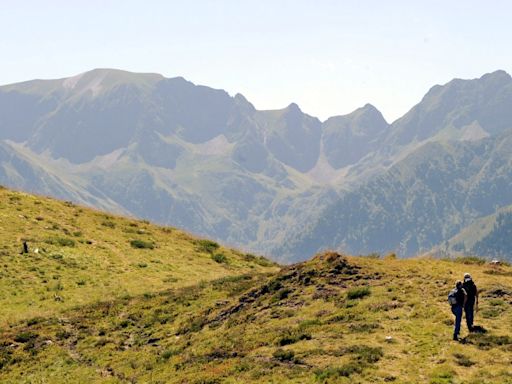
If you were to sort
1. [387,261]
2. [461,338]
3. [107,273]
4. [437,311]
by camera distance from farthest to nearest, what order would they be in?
[107,273] → [387,261] → [437,311] → [461,338]

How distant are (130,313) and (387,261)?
1918 cm

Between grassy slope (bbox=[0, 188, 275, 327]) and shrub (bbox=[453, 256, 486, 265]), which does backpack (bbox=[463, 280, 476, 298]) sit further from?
grassy slope (bbox=[0, 188, 275, 327])

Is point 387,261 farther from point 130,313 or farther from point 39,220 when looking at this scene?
point 39,220

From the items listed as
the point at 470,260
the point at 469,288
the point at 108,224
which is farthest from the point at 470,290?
the point at 108,224

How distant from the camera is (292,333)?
97.2ft

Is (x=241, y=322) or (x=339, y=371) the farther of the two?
(x=241, y=322)

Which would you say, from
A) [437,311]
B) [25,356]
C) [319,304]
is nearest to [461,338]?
[437,311]

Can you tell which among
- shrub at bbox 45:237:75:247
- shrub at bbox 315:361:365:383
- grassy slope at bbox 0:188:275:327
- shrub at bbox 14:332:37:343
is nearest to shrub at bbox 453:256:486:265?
grassy slope at bbox 0:188:275:327

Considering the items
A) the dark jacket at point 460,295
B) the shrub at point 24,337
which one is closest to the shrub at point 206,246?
the shrub at point 24,337

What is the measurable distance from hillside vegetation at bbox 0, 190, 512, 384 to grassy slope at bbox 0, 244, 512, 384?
85 millimetres

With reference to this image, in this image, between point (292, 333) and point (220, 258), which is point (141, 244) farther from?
point (292, 333)

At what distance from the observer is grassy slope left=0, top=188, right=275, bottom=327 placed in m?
45.6

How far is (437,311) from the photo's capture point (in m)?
30.3

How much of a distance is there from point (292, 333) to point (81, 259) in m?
29.9
